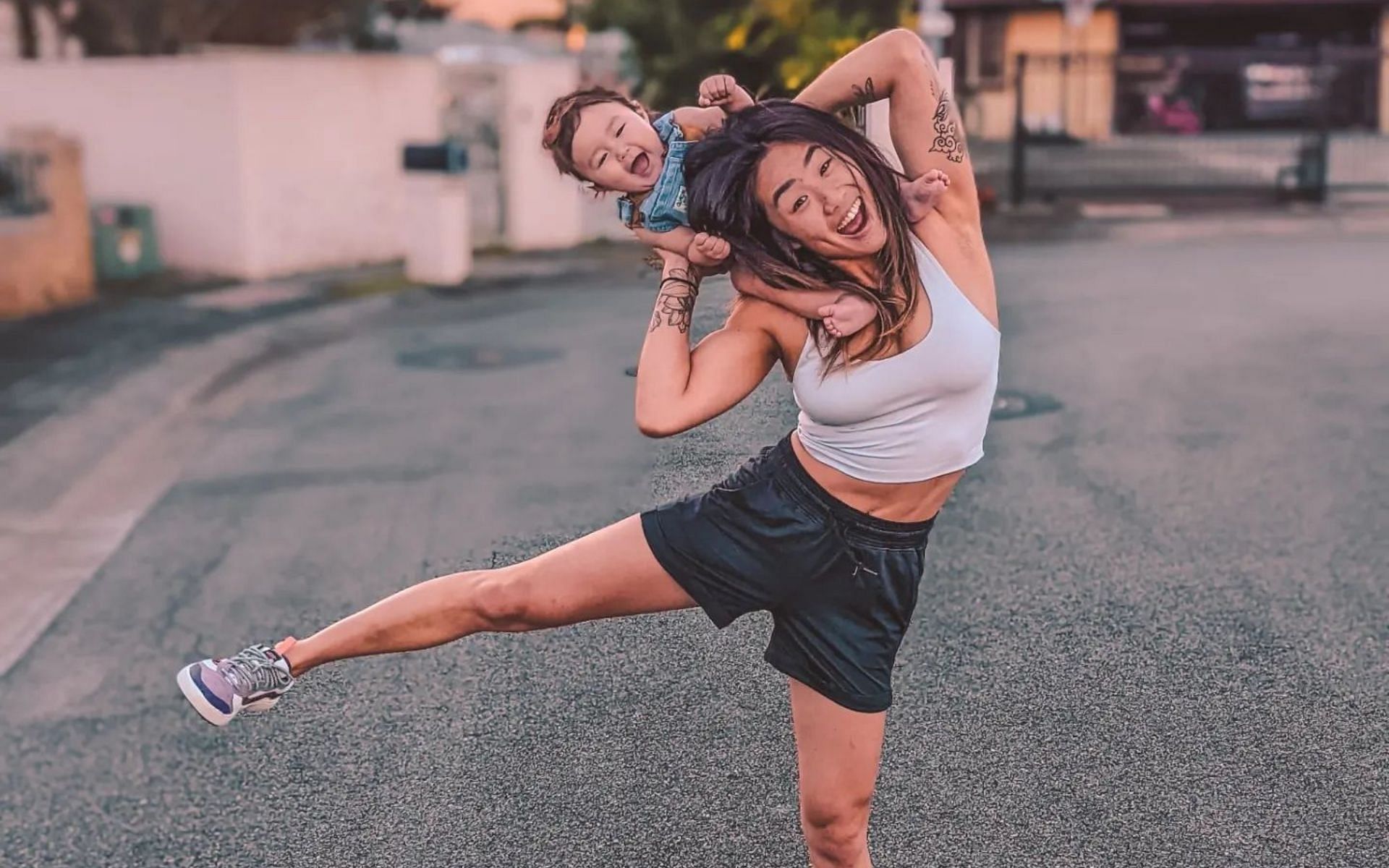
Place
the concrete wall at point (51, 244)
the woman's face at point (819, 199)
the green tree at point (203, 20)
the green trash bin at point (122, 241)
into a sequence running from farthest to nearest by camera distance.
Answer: the green tree at point (203, 20)
the green trash bin at point (122, 241)
the concrete wall at point (51, 244)
the woman's face at point (819, 199)

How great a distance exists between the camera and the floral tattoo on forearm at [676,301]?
10.7 feet

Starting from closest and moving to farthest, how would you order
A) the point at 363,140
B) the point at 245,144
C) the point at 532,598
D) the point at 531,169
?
the point at 532,598 → the point at 245,144 → the point at 363,140 → the point at 531,169

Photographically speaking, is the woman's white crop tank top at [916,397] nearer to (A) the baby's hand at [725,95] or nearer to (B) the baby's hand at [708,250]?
Answer: (B) the baby's hand at [708,250]

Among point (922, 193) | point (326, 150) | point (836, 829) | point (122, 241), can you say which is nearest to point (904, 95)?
point (922, 193)

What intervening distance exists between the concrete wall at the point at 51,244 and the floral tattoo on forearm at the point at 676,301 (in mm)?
11772

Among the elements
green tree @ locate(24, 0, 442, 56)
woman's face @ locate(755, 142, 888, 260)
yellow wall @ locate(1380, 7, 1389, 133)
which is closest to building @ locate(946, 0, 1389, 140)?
yellow wall @ locate(1380, 7, 1389, 133)

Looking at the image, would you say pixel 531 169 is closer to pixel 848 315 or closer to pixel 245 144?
pixel 245 144

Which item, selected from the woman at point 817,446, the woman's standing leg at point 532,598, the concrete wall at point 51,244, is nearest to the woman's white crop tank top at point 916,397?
the woman at point 817,446

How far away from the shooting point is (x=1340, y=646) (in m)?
5.63

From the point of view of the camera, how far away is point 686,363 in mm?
3256

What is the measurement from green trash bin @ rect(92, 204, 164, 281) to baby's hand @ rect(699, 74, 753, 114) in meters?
13.3

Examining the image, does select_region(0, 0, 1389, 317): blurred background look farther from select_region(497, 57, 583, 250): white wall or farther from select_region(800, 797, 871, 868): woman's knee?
select_region(800, 797, 871, 868): woman's knee

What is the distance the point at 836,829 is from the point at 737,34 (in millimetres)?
14639

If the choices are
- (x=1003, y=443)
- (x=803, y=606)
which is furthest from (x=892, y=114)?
(x=1003, y=443)
